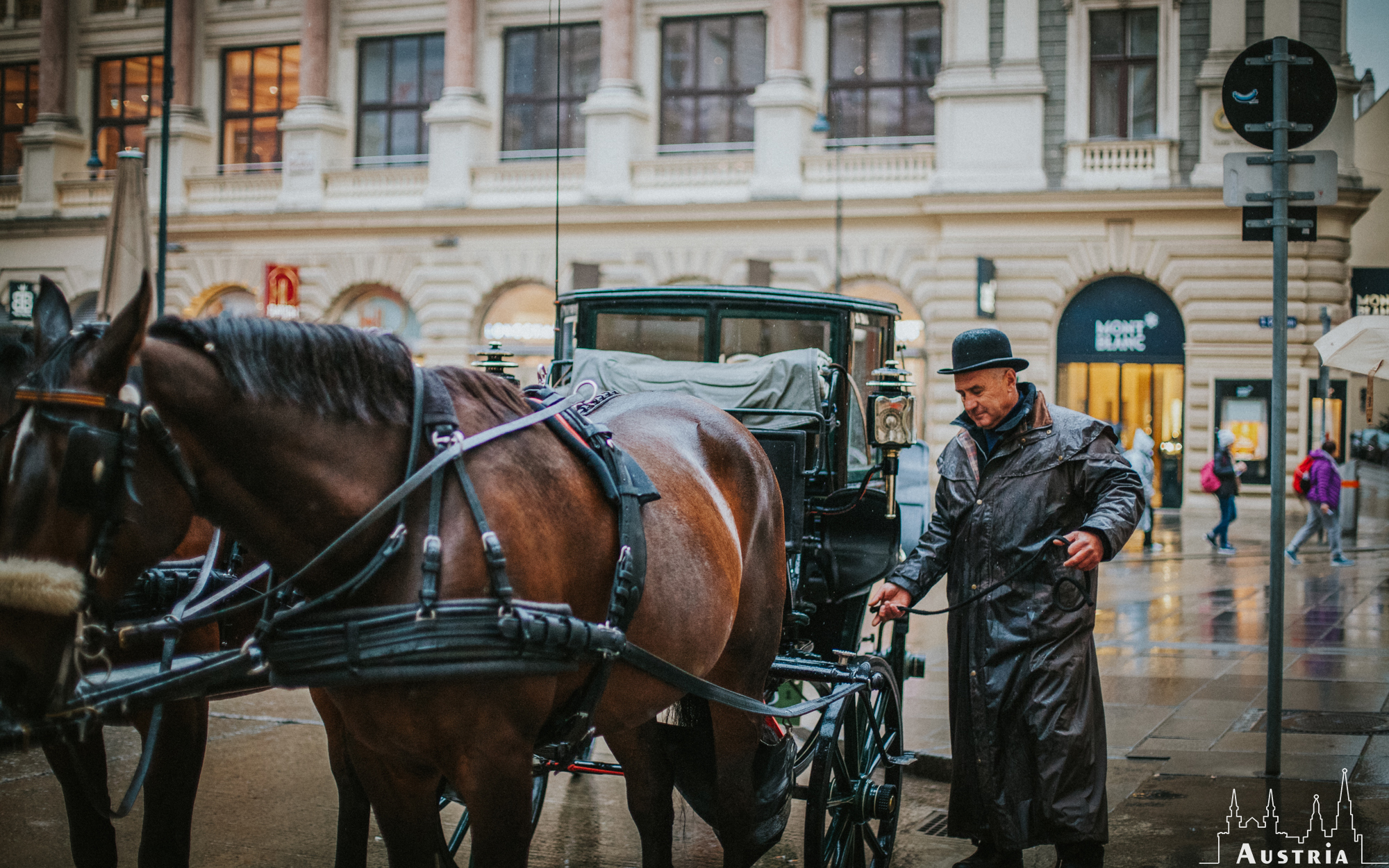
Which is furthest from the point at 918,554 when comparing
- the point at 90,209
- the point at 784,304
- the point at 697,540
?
the point at 90,209

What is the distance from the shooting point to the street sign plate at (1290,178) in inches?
234

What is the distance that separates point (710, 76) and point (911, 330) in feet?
20.1

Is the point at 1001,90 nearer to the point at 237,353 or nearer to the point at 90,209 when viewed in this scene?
the point at 90,209

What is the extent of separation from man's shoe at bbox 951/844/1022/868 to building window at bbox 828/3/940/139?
19749mm

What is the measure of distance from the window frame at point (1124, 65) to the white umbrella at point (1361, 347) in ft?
51.3

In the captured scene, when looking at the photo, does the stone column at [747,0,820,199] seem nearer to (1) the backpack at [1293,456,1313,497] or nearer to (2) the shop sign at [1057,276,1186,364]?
(2) the shop sign at [1057,276,1186,364]

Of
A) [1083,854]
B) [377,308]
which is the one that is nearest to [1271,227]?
[1083,854]

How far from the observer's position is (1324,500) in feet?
53.1

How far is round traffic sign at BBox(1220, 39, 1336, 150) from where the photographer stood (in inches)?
236

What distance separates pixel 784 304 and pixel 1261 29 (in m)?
18.2

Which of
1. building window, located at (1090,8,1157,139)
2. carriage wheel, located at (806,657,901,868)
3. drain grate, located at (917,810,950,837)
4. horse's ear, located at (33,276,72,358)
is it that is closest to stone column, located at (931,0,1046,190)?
building window, located at (1090,8,1157,139)

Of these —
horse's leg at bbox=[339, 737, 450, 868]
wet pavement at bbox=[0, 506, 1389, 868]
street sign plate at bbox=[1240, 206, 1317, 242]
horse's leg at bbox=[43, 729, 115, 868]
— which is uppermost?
street sign plate at bbox=[1240, 206, 1317, 242]

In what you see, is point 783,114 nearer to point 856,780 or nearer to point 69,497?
point 856,780

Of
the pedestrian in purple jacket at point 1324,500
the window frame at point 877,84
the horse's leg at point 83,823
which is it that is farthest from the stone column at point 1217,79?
the horse's leg at point 83,823
